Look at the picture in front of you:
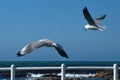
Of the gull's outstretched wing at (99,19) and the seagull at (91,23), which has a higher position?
the gull's outstretched wing at (99,19)

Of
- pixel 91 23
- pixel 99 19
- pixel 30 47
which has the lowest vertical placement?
pixel 30 47

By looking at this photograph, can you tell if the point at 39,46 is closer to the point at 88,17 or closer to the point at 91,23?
the point at 88,17

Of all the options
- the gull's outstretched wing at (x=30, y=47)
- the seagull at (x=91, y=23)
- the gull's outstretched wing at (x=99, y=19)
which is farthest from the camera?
the gull's outstretched wing at (x=99, y=19)

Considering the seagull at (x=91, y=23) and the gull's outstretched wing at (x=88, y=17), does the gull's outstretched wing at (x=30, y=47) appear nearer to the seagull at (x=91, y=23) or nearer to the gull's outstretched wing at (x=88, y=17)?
the seagull at (x=91, y=23)

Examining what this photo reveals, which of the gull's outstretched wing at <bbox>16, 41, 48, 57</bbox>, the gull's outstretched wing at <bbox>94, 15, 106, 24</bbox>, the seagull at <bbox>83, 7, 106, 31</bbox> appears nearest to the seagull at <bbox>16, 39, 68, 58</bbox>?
the gull's outstretched wing at <bbox>16, 41, 48, 57</bbox>

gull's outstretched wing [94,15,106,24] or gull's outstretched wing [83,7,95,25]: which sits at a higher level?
gull's outstretched wing [94,15,106,24]

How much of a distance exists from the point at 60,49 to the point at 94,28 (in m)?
4.84

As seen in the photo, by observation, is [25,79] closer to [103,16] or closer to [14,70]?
[14,70]

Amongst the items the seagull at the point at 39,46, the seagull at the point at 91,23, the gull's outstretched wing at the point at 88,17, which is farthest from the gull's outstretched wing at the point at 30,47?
the gull's outstretched wing at the point at 88,17

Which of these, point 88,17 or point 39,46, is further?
point 88,17

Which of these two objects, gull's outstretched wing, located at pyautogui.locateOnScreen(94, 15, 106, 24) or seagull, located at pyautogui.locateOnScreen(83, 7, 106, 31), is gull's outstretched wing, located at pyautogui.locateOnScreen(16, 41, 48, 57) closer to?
seagull, located at pyautogui.locateOnScreen(83, 7, 106, 31)

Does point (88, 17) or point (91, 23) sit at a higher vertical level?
point (88, 17)

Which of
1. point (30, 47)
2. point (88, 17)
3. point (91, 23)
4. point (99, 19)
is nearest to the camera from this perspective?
point (30, 47)

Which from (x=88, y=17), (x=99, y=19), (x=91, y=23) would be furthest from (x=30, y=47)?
(x=99, y=19)
